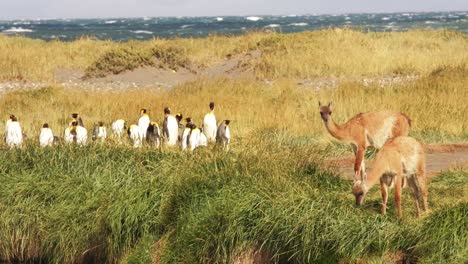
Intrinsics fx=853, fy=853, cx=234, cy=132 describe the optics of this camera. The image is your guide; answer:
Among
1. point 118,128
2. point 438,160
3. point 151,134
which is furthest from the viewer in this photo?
point 118,128

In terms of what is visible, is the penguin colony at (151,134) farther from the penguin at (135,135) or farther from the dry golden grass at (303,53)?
the dry golden grass at (303,53)

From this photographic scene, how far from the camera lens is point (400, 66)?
30719 mm

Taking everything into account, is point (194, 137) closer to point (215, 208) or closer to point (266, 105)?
point (215, 208)

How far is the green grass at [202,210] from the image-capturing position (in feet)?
30.7

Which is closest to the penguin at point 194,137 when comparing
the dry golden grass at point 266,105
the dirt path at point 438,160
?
the dry golden grass at point 266,105

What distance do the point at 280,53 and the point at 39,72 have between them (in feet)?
30.1

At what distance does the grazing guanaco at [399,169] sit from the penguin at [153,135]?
15.2 ft

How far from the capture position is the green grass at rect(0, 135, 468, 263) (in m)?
9.36

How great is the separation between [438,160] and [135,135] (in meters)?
5.19

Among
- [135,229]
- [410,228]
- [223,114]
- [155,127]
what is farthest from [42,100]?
[410,228]

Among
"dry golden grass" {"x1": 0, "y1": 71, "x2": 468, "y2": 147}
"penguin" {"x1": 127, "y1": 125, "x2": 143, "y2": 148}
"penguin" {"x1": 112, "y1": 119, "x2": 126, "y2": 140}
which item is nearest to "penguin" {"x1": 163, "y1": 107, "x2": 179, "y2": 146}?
"penguin" {"x1": 127, "y1": 125, "x2": 143, "y2": 148}

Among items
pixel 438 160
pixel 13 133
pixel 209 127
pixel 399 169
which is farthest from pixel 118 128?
pixel 399 169

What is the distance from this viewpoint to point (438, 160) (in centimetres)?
1452

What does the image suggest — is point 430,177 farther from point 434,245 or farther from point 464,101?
point 464,101
